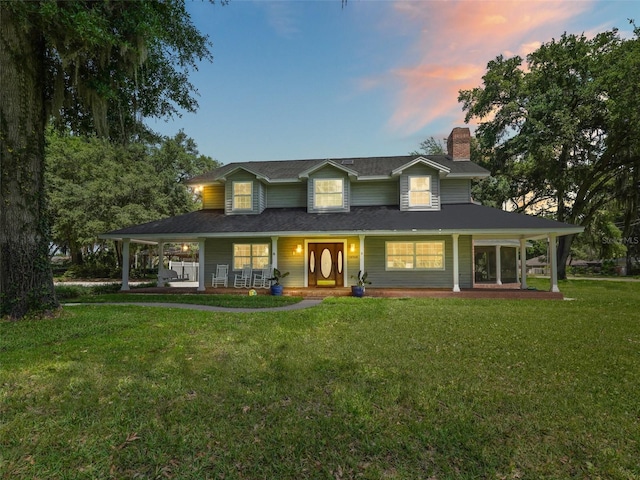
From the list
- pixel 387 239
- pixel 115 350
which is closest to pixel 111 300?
pixel 115 350

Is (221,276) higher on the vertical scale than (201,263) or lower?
lower

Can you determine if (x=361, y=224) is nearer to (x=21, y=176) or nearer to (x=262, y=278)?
(x=262, y=278)

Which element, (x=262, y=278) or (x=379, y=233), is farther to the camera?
(x=262, y=278)

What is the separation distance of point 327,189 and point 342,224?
2547mm

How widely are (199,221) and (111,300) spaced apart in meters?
5.04

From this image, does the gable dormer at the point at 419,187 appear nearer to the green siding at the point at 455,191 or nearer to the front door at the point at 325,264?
the green siding at the point at 455,191

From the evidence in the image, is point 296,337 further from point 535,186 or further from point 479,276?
point 535,186

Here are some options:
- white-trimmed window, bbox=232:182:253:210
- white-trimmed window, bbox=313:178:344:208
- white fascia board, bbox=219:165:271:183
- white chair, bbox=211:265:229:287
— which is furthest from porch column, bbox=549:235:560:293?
white chair, bbox=211:265:229:287

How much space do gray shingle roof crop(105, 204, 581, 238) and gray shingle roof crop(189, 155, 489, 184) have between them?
66.0 inches

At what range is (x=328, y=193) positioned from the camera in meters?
15.7

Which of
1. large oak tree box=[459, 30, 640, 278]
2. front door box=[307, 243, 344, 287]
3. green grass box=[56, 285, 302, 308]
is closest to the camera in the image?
green grass box=[56, 285, 302, 308]

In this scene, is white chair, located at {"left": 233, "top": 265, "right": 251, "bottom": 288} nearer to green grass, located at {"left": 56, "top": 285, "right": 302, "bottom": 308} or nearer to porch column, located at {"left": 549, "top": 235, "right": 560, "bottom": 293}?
green grass, located at {"left": 56, "top": 285, "right": 302, "bottom": 308}

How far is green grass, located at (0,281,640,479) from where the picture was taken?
266 cm

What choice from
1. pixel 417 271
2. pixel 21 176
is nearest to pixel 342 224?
pixel 417 271
